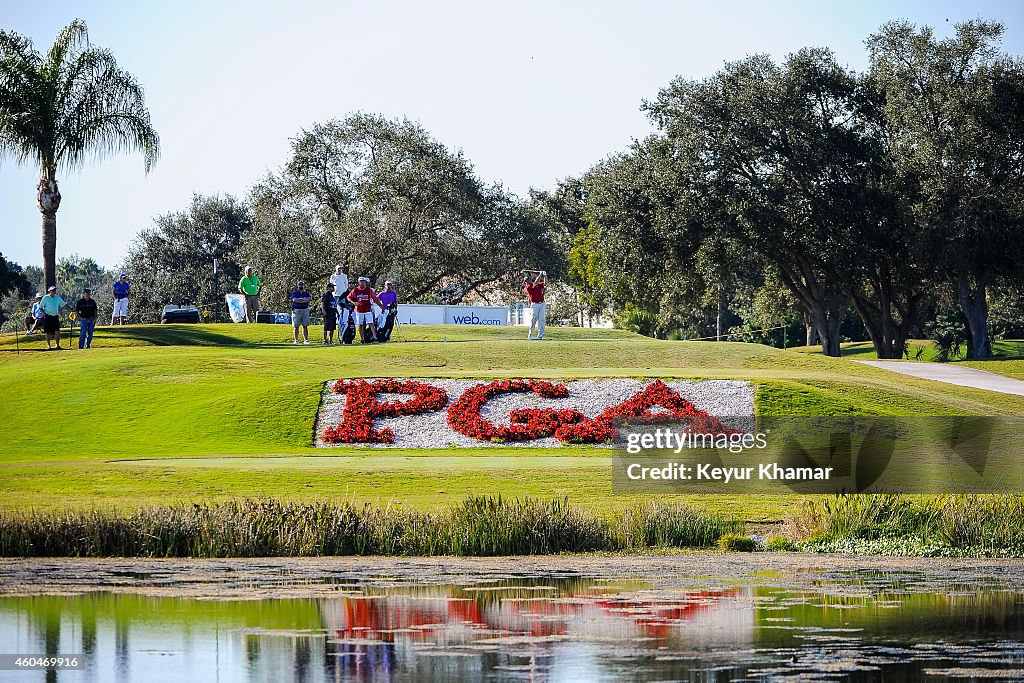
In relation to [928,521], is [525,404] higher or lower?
higher

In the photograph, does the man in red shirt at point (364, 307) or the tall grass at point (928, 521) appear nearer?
the tall grass at point (928, 521)

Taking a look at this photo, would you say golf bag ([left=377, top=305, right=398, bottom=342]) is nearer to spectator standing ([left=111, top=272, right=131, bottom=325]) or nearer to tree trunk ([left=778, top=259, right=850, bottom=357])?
spectator standing ([left=111, top=272, right=131, bottom=325])

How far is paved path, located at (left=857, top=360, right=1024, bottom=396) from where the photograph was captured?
1595 inches

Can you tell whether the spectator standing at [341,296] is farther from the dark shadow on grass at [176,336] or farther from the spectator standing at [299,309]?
the dark shadow on grass at [176,336]

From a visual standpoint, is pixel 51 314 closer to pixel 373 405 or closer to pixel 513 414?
pixel 373 405

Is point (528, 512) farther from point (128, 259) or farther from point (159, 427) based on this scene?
point (128, 259)

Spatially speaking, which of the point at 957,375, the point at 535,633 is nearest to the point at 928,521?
the point at 535,633

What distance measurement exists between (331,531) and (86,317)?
92.1ft

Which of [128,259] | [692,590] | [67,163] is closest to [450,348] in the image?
[67,163]

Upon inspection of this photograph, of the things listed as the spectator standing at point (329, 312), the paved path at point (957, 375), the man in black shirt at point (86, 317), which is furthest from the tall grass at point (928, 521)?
the man in black shirt at point (86, 317)

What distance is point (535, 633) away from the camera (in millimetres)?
12039

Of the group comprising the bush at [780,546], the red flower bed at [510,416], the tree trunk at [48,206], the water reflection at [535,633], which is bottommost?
the bush at [780,546]

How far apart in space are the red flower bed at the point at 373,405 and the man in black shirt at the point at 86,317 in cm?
1453

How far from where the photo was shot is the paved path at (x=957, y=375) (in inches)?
1595
